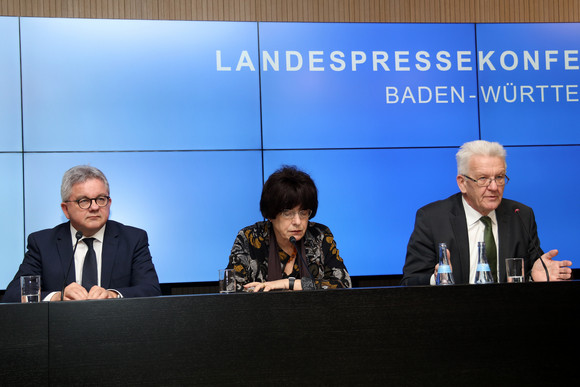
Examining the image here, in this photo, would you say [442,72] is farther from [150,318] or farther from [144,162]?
[150,318]

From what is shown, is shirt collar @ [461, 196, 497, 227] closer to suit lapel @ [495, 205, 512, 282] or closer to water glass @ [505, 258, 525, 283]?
suit lapel @ [495, 205, 512, 282]

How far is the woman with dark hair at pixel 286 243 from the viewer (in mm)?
2717

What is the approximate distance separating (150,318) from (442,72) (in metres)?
2.75

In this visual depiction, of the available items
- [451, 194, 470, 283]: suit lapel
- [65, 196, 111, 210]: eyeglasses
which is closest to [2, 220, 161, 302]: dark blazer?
[65, 196, 111, 210]: eyeglasses

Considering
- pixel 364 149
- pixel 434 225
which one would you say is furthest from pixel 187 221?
pixel 434 225

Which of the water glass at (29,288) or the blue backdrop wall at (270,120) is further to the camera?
the blue backdrop wall at (270,120)

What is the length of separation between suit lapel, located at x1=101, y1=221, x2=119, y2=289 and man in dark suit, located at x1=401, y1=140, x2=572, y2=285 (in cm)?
125

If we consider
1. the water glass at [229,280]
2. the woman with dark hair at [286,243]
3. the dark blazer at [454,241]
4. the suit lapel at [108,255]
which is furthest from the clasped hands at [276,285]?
the suit lapel at [108,255]

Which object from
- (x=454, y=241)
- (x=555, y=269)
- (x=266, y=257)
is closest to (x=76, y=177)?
(x=266, y=257)

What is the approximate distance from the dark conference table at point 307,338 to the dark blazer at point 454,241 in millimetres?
761

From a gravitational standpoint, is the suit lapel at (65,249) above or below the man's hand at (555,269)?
above

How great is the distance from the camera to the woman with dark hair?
8.91 feet

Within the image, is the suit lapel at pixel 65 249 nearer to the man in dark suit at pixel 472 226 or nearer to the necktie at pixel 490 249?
the man in dark suit at pixel 472 226

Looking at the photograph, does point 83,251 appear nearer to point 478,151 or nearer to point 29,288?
point 29,288
